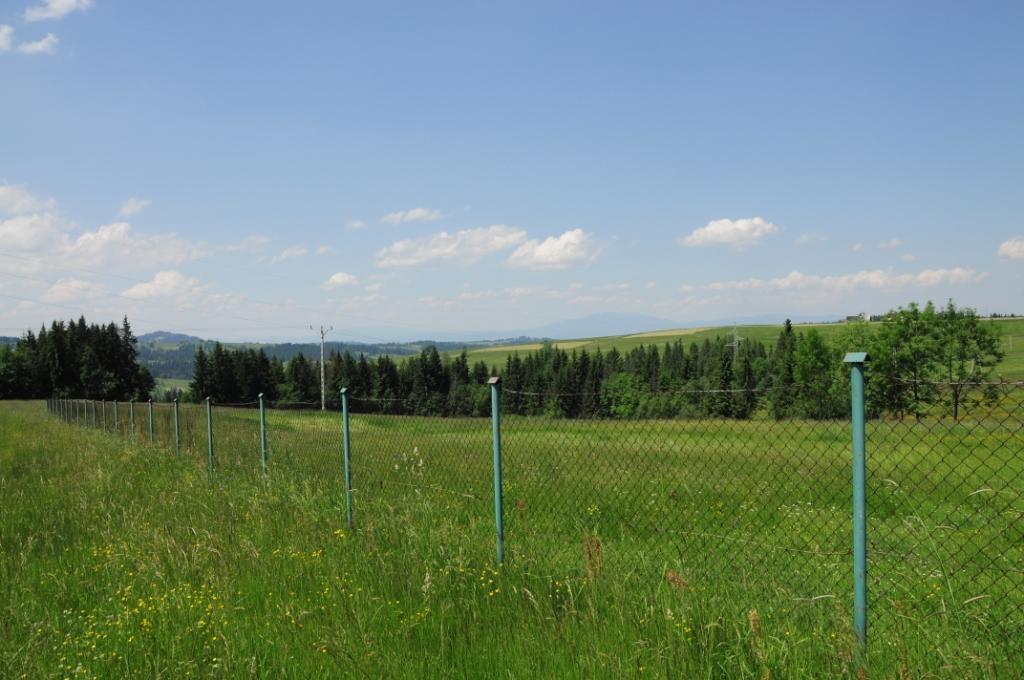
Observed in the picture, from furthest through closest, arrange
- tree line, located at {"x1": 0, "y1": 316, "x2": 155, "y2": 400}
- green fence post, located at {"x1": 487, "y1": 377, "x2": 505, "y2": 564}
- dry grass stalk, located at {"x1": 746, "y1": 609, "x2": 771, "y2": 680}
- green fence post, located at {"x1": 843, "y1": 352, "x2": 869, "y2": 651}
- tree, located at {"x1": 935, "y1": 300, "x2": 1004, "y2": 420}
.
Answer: tree line, located at {"x1": 0, "y1": 316, "x2": 155, "y2": 400} → tree, located at {"x1": 935, "y1": 300, "x2": 1004, "y2": 420} → green fence post, located at {"x1": 487, "y1": 377, "x2": 505, "y2": 564} → green fence post, located at {"x1": 843, "y1": 352, "x2": 869, "y2": 651} → dry grass stalk, located at {"x1": 746, "y1": 609, "x2": 771, "y2": 680}

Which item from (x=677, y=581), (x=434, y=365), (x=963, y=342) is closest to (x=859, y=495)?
(x=677, y=581)

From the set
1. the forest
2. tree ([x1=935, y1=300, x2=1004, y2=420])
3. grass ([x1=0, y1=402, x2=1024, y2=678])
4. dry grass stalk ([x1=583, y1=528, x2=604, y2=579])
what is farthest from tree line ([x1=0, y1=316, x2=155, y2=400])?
dry grass stalk ([x1=583, y1=528, x2=604, y2=579])

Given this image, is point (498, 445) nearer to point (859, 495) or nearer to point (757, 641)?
point (757, 641)

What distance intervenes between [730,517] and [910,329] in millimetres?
71813

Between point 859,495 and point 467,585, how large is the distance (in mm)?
2775

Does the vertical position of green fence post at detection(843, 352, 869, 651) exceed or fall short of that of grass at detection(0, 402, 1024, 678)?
it exceeds it

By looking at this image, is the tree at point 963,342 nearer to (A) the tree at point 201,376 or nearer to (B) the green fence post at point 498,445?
(B) the green fence post at point 498,445

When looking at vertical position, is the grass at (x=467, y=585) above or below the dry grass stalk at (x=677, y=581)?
below

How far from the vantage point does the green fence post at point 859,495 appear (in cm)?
377

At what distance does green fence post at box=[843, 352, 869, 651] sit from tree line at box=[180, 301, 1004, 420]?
9 cm

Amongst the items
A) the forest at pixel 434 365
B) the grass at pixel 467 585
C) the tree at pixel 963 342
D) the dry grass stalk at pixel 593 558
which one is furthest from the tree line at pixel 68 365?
the dry grass stalk at pixel 593 558

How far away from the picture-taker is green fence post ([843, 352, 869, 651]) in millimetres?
3766

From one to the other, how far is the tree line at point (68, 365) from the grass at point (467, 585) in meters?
107

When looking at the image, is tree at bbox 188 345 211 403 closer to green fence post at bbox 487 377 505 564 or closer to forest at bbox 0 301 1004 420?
forest at bbox 0 301 1004 420
